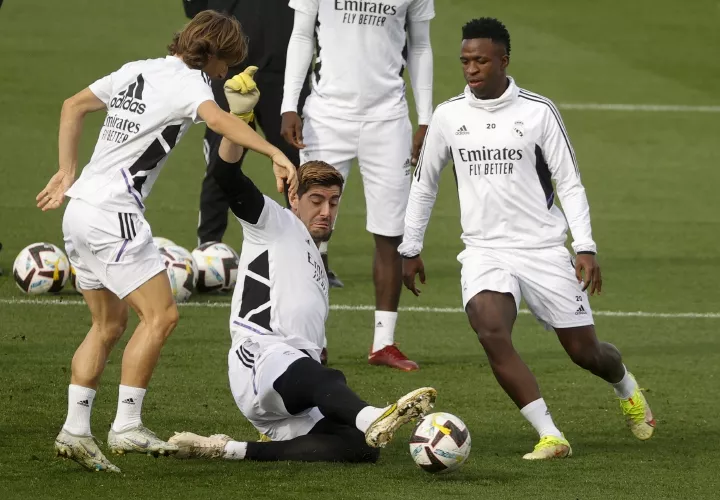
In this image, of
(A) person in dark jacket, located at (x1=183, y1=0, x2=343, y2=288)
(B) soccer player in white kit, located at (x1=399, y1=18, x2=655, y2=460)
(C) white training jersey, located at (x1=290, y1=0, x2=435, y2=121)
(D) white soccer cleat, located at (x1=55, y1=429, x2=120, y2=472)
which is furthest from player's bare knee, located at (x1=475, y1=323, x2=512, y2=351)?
(A) person in dark jacket, located at (x1=183, y1=0, x2=343, y2=288)

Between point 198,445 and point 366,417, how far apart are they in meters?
0.91

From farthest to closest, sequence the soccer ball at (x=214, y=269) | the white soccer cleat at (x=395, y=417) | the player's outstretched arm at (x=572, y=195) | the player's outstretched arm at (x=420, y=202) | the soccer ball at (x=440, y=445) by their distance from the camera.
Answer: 1. the soccer ball at (x=214, y=269)
2. the player's outstretched arm at (x=420, y=202)
3. the player's outstretched arm at (x=572, y=195)
4. the soccer ball at (x=440, y=445)
5. the white soccer cleat at (x=395, y=417)

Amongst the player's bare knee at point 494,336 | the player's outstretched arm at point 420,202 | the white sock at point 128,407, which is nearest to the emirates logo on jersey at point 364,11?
the player's outstretched arm at point 420,202

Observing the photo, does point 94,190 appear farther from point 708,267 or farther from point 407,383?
point 708,267

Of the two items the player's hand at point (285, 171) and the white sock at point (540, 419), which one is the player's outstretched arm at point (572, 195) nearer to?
the white sock at point (540, 419)

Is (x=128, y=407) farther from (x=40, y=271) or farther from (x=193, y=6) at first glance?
(x=193, y=6)

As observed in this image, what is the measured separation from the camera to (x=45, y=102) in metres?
21.9

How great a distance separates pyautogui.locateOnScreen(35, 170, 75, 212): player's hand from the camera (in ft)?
24.7

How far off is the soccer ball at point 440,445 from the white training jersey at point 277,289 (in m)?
0.84

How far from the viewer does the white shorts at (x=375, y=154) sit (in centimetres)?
1039

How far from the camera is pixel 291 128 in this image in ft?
33.7

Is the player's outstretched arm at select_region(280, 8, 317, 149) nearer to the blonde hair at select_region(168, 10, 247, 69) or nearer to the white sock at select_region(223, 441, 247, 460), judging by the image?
the blonde hair at select_region(168, 10, 247, 69)

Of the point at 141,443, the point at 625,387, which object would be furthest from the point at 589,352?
the point at 141,443

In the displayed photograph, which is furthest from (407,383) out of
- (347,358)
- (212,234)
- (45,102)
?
(45,102)
